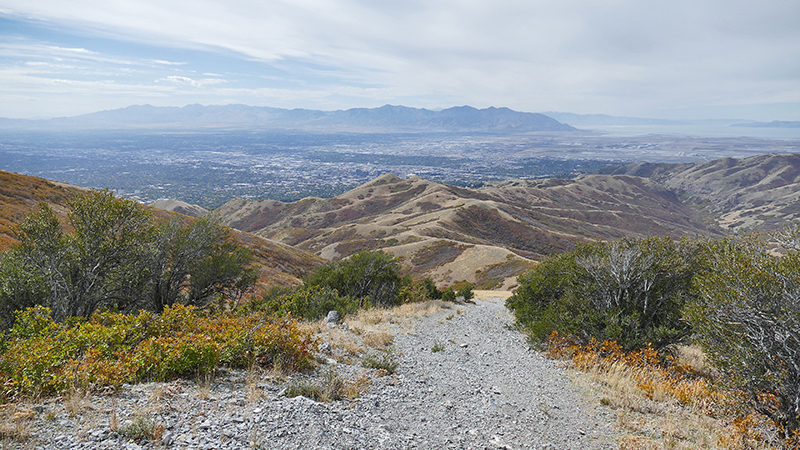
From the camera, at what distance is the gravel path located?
502 cm

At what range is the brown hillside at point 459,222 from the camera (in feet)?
210

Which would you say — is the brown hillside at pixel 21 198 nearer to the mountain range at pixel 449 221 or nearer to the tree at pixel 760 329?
the mountain range at pixel 449 221

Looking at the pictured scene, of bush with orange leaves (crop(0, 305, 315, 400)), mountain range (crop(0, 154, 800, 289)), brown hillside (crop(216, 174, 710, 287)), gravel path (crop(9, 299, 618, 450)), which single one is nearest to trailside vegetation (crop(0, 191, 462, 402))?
bush with orange leaves (crop(0, 305, 315, 400))

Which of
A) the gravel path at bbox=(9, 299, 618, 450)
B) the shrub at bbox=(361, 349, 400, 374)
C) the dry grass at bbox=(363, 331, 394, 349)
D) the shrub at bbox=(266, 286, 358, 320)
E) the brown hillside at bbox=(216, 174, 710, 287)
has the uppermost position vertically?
the gravel path at bbox=(9, 299, 618, 450)

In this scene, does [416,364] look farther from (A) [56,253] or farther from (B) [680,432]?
(A) [56,253]

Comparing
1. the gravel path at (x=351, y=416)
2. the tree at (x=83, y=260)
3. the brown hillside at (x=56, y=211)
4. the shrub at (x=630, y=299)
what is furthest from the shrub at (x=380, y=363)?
the brown hillside at (x=56, y=211)

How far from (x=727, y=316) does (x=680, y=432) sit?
106 inches

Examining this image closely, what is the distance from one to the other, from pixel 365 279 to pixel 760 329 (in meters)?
17.0

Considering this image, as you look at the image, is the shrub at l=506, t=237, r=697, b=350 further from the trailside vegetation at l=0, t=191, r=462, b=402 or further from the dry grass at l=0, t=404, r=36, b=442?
the dry grass at l=0, t=404, r=36, b=442

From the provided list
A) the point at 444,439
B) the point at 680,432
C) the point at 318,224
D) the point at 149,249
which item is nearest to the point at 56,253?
the point at 149,249

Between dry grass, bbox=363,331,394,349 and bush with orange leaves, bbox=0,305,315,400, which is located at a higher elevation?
bush with orange leaves, bbox=0,305,315,400

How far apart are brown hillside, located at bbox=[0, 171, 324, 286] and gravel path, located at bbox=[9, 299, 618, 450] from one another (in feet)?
77.1

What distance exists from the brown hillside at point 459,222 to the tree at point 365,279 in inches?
1134

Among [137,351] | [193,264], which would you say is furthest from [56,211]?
[137,351]
